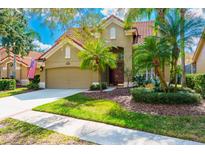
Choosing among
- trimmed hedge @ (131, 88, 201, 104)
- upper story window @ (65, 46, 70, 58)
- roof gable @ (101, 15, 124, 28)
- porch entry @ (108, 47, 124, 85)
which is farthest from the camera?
porch entry @ (108, 47, 124, 85)

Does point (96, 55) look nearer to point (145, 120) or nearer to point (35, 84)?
point (145, 120)

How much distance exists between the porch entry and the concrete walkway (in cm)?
1212

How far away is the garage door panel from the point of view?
63.9ft

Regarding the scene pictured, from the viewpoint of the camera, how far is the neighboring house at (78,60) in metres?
18.9

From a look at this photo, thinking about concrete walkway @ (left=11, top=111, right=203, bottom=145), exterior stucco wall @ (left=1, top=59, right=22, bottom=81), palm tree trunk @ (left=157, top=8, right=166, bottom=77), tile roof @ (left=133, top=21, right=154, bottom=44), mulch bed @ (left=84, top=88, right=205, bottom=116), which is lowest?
concrete walkway @ (left=11, top=111, right=203, bottom=145)

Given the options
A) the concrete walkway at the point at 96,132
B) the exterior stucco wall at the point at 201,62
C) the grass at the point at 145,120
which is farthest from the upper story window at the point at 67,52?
the concrete walkway at the point at 96,132

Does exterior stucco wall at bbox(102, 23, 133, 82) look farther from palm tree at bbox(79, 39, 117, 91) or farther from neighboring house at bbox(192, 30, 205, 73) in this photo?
neighboring house at bbox(192, 30, 205, 73)

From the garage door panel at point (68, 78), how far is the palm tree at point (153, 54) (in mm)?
8478

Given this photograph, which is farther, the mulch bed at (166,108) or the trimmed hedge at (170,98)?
the trimmed hedge at (170,98)

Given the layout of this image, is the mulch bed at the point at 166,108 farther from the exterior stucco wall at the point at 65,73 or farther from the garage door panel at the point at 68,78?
the garage door panel at the point at 68,78

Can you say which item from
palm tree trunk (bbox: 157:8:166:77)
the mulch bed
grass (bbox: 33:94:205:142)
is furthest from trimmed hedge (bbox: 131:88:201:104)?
palm tree trunk (bbox: 157:8:166:77)

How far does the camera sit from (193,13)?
35.9 ft

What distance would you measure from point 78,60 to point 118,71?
3.87 m
